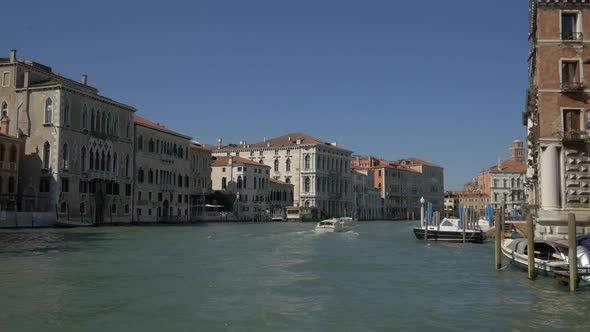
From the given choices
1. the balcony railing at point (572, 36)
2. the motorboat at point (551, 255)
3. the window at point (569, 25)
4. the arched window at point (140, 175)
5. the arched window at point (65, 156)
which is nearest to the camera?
the motorboat at point (551, 255)

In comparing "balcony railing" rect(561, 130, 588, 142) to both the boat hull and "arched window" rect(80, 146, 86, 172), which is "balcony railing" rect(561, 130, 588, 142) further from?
"arched window" rect(80, 146, 86, 172)

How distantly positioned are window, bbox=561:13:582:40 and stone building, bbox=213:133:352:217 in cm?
5842

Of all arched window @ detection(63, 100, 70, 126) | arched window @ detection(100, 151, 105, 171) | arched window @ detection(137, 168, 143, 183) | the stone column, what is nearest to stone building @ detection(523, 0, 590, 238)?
the stone column

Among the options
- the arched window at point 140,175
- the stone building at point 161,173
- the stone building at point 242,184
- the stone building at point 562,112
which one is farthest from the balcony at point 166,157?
the stone building at point 562,112

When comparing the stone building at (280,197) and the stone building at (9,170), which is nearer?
the stone building at (9,170)

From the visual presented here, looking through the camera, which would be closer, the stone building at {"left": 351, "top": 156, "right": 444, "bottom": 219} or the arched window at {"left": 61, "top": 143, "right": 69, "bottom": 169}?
the arched window at {"left": 61, "top": 143, "right": 69, "bottom": 169}

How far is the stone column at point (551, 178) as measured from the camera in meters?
21.7

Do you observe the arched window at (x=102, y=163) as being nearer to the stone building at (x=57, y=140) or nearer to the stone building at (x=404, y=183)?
the stone building at (x=57, y=140)

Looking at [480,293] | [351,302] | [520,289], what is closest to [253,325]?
[351,302]

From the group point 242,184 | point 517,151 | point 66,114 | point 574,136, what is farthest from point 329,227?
point 517,151

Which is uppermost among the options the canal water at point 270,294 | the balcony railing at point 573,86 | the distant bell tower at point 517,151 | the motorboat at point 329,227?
the distant bell tower at point 517,151

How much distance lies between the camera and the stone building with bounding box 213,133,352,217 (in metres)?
81.4

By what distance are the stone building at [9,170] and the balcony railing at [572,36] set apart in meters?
32.1

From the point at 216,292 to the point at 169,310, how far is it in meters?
2.17
